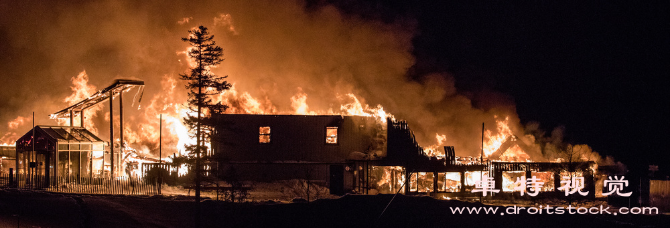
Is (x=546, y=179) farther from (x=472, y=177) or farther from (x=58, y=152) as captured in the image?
(x=58, y=152)

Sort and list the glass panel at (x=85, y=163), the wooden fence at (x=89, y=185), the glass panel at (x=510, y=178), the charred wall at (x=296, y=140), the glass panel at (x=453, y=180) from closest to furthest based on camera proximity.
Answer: the wooden fence at (x=89, y=185)
the glass panel at (x=85, y=163)
the charred wall at (x=296, y=140)
the glass panel at (x=510, y=178)
the glass panel at (x=453, y=180)

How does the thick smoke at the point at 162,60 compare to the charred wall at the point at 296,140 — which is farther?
the thick smoke at the point at 162,60

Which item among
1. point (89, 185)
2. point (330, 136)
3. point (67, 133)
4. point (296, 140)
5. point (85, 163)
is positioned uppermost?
point (67, 133)

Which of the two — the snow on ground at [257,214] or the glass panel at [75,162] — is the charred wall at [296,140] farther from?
the snow on ground at [257,214]

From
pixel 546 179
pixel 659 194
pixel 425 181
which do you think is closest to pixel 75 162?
pixel 425 181

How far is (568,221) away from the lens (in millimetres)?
27500

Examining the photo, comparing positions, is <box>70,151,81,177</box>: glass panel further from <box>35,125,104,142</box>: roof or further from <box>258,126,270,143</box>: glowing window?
<box>258,126,270,143</box>: glowing window

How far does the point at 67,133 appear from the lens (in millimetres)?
36812

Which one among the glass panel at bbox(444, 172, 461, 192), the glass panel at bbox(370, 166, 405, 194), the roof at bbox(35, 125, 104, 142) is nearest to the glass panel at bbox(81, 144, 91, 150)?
the roof at bbox(35, 125, 104, 142)

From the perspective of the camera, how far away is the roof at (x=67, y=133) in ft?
116

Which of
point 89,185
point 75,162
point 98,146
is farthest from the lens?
point 98,146

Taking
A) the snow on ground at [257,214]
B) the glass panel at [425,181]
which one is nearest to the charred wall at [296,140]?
the glass panel at [425,181]

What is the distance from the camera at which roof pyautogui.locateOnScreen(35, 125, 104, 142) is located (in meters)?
35.3

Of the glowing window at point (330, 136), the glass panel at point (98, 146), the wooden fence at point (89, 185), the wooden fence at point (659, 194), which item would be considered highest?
the glowing window at point (330, 136)
